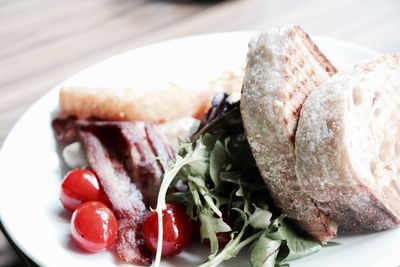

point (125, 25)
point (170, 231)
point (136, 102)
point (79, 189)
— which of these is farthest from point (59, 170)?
point (125, 25)

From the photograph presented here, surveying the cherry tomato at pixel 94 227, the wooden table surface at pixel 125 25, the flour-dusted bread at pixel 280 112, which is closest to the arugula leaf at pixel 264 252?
the flour-dusted bread at pixel 280 112

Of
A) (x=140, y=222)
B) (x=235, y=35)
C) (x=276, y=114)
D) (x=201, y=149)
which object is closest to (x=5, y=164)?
(x=140, y=222)

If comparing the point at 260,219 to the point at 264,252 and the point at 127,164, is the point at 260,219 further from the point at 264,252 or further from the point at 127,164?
the point at 127,164

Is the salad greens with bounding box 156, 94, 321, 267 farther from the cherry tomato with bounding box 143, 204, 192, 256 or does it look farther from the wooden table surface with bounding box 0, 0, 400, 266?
the wooden table surface with bounding box 0, 0, 400, 266

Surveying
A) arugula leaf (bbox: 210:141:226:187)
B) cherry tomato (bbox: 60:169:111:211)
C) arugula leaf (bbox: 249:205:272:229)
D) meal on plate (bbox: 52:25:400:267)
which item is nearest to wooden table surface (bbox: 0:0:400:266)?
cherry tomato (bbox: 60:169:111:211)

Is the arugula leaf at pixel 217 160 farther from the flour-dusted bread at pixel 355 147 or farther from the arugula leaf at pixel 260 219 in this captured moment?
the flour-dusted bread at pixel 355 147

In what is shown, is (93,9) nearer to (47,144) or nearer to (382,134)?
(47,144)
